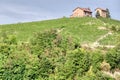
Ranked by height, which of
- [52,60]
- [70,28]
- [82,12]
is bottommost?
[52,60]

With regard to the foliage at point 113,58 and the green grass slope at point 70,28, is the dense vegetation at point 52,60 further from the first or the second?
the green grass slope at point 70,28

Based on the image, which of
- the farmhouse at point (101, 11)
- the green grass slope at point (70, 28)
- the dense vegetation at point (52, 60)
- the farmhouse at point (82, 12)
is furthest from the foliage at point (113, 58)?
the farmhouse at point (101, 11)

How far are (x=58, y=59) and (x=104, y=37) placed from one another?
667 inches

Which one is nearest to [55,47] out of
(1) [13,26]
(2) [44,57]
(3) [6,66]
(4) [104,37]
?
(2) [44,57]

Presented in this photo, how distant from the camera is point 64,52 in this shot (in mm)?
54438

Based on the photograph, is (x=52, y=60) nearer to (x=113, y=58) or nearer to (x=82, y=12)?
(x=113, y=58)

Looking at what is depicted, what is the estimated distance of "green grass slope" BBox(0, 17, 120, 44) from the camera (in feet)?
216

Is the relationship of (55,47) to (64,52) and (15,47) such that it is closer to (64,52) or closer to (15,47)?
(64,52)

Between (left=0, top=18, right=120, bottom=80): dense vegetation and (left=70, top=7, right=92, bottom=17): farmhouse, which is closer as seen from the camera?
(left=0, top=18, right=120, bottom=80): dense vegetation

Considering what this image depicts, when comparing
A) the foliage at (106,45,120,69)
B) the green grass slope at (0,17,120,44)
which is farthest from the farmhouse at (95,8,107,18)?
the foliage at (106,45,120,69)

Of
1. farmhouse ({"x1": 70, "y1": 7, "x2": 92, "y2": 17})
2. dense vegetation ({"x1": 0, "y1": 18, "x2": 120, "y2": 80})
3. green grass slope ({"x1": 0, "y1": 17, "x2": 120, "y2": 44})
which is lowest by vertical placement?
dense vegetation ({"x1": 0, "y1": 18, "x2": 120, "y2": 80})

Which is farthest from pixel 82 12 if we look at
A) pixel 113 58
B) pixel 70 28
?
pixel 113 58

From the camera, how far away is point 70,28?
73688mm

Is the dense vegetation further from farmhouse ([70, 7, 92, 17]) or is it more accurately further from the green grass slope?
farmhouse ([70, 7, 92, 17])
